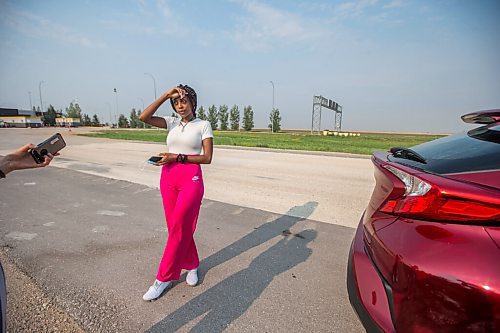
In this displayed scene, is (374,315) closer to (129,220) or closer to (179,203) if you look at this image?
(179,203)

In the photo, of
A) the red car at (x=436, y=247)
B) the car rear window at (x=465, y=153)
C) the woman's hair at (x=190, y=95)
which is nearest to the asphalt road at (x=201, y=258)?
the red car at (x=436, y=247)

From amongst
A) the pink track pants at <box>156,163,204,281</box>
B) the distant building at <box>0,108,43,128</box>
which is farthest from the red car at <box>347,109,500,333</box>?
the distant building at <box>0,108,43,128</box>

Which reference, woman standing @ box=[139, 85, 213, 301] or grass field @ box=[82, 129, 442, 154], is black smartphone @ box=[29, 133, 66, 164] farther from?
grass field @ box=[82, 129, 442, 154]

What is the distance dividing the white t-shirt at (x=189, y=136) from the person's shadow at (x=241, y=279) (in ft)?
4.00

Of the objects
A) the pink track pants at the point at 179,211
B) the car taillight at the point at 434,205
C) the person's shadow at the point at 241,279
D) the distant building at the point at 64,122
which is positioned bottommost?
the person's shadow at the point at 241,279

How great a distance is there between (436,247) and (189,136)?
194cm

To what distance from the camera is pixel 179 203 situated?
7.57 ft

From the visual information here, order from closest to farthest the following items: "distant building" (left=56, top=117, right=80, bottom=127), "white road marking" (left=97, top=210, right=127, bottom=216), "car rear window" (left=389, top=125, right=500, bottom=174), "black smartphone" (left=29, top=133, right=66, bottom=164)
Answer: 1. "car rear window" (left=389, top=125, right=500, bottom=174)
2. "black smartphone" (left=29, top=133, right=66, bottom=164)
3. "white road marking" (left=97, top=210, right=127, bottom=216)
4. "distant building" (left=56, top=117, right=80, bottom=127)

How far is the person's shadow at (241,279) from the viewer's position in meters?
1.98

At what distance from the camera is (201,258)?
9.66 feet

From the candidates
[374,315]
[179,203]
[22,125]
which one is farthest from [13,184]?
[22,125]

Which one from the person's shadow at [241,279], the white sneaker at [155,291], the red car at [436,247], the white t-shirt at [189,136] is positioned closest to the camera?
the red car at [436,247]

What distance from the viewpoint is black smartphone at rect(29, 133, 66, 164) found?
1.53 metres

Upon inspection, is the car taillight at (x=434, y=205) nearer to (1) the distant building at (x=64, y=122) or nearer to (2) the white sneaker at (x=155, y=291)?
(2) the white sneaker at (x=155, y=291)
